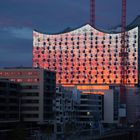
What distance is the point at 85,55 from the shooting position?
160125 millimetres

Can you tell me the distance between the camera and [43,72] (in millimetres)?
95875

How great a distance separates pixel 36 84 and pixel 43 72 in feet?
8.87

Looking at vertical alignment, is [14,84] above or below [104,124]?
above

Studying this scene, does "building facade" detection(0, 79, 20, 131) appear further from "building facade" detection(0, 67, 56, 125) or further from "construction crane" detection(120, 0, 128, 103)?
"construction crane" detection(120, 0, 128, 103)

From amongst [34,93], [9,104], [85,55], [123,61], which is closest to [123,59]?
[123,61]

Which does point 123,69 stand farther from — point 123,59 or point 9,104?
point 9,104

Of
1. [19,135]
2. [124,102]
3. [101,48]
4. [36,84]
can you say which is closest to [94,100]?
[124,102]

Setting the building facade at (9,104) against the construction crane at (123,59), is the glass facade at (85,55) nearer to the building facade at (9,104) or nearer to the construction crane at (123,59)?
the construction crane at (123,59)

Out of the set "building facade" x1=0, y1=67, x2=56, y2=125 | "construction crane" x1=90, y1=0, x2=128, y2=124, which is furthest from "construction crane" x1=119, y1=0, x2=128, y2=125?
"building facade" x1=0, y1=67, x2=56, y2=125

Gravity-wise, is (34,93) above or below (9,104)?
above

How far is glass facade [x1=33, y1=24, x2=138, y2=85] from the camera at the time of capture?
155625mm

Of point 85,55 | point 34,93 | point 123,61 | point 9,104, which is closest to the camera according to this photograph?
point 9,104

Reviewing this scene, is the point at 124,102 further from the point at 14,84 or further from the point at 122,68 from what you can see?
the point at 14,84

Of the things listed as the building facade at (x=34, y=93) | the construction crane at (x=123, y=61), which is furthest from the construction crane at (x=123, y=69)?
the building facade at (x=34, y=93)
